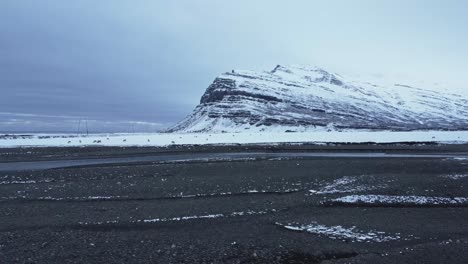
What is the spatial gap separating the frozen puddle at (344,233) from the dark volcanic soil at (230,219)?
0.03 meters

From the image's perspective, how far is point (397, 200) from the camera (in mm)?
17734

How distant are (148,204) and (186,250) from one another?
23.8 ft

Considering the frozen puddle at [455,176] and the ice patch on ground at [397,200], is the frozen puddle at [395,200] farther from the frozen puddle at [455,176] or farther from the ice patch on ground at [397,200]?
the frozen puddle at [455,176]

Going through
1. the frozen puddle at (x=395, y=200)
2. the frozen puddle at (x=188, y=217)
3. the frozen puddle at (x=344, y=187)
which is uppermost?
the frozen puddle at (x=344, y=187)

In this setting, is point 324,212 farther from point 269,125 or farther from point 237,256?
point 269,125

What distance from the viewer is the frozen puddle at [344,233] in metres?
12.2

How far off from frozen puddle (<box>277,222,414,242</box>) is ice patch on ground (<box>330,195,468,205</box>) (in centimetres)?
424

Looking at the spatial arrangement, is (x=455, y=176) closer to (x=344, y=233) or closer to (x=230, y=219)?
(x=344, y=233)

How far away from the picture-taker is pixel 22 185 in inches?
965

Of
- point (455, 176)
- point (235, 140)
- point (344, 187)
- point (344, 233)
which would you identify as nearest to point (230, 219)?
point (344, 233)

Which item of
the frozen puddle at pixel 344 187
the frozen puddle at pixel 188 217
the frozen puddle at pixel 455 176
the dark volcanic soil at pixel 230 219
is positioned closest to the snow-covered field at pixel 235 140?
the frozen puddle at pixel 455 176

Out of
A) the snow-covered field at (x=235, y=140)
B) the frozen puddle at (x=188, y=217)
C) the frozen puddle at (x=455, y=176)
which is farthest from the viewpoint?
the snow-covered field at (x=235, y=140)

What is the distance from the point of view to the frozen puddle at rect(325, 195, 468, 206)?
17.2m

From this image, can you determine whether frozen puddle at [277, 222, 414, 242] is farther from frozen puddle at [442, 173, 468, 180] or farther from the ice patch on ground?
frozen puddle at [442, 173, 468, 180]
